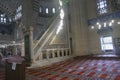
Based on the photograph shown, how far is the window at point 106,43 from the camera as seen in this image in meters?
8.99

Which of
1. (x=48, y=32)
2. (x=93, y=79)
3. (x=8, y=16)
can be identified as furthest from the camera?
(x=8, y=16)

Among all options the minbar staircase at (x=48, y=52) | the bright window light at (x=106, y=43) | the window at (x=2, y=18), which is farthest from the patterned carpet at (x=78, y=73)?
the window at (x=2, y=18)

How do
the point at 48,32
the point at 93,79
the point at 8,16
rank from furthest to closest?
1. the point at 8,16
2. the point at 48,32
3. the point at 93,79

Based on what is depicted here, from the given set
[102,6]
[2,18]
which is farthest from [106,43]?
[2,18]

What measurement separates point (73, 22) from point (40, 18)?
4707mm

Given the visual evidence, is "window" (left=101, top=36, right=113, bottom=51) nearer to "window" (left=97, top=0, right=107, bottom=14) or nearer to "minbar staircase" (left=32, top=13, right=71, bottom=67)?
"window" (left=97, top=0, right=107, bottom=14)

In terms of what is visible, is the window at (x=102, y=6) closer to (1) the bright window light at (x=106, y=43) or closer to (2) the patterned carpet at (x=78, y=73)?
(1) the bright window light at (x=106, y=43)

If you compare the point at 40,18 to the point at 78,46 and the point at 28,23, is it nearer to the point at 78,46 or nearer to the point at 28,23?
the point at 28,23

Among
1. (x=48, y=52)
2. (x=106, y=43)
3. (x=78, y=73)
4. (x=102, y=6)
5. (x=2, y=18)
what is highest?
(x=2, y=18)

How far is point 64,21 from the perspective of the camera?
9.42 meters

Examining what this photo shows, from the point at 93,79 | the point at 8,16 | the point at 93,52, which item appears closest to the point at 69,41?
the point at 93,52

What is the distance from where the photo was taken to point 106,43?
9.15 metres

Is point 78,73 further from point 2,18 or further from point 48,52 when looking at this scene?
point 2,18

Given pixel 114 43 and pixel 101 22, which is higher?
pixel 101 22
